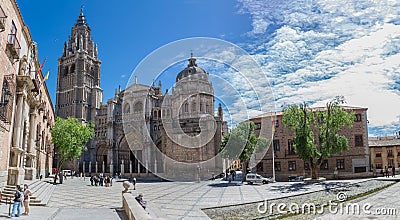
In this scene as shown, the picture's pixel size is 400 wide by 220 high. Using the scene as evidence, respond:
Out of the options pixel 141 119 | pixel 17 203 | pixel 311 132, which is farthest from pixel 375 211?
pixel 141 119

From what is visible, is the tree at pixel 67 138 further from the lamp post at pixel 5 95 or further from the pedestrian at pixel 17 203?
the pedestrian at pixel 17 203

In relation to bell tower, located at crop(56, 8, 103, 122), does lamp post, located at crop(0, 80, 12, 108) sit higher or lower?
→ lower

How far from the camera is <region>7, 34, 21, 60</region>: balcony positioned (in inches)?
630

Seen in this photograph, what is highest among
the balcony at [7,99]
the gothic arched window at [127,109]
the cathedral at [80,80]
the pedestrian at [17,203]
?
the cathedral at [80,80]

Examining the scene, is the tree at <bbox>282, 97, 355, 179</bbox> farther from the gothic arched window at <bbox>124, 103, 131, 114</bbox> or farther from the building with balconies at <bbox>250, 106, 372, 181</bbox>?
the gothic arched window at <bbox>124, 103, 131, 114</bbox>

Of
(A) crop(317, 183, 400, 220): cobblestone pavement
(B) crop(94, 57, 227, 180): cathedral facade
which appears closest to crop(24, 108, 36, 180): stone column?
(B) crop(94, 57, 227, 180): cathedral facade

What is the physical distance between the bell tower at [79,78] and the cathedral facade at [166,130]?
12.6ft

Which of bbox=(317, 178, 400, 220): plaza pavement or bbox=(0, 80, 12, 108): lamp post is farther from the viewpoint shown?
bbox=(0, 80, 12, 108): lamp post

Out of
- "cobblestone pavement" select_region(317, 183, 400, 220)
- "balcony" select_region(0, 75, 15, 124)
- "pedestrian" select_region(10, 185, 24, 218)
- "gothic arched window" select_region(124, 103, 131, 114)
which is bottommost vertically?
"cobblestone pavement" select_region(317, 183, 400, 220)

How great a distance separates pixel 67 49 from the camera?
243 feet

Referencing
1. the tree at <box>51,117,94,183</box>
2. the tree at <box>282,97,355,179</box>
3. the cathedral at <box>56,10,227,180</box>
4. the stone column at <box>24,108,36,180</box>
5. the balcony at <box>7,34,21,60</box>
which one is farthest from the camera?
the cathedral at <box>56,10,227,180</box>

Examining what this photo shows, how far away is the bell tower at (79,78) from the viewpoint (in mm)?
67250

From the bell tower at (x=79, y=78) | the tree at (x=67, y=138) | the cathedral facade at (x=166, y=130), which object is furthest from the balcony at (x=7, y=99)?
the bell tower at (x=79, y=78)

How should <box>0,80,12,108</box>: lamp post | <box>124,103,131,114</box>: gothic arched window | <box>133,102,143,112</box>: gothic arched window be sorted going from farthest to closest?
<box>124,103,131,114</box>: gothic arched window
<box>133,102,143,112</box>: gothic arched window
<box>0,80,12,108</box>: lamp post
